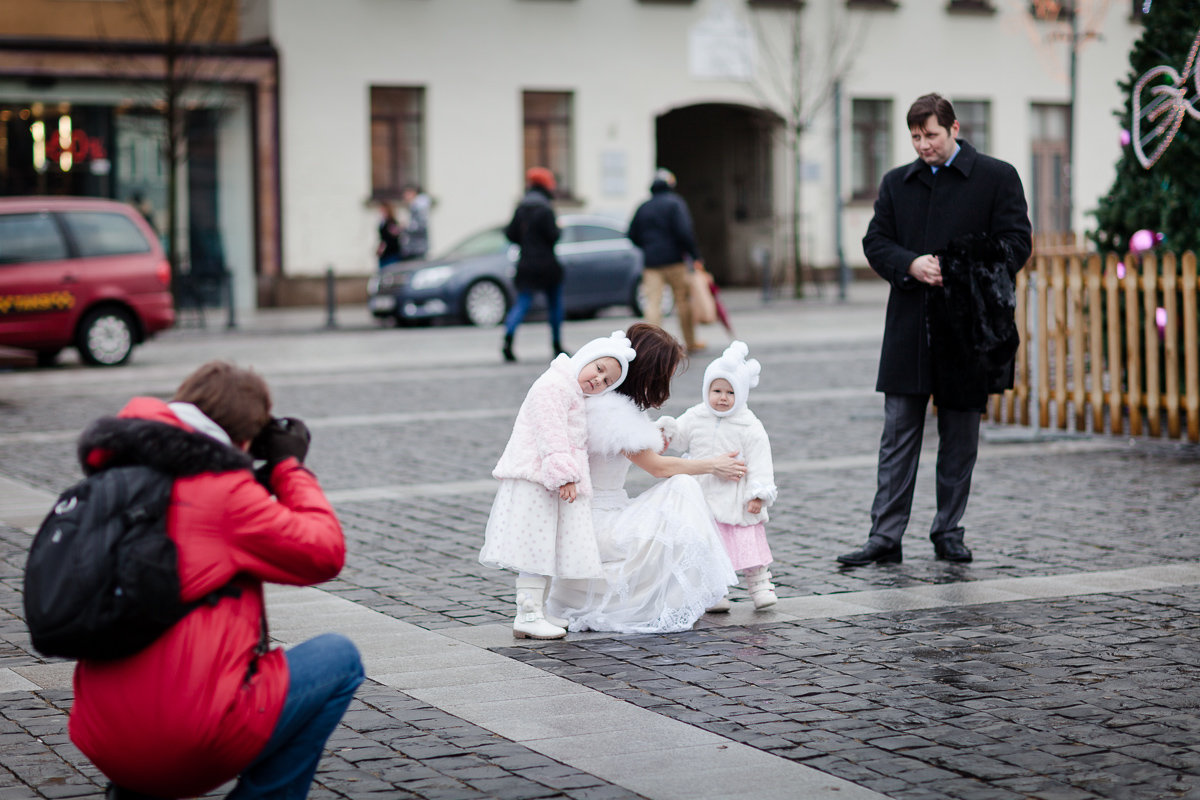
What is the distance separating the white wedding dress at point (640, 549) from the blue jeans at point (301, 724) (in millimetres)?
2375

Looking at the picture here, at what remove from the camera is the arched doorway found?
35.5m

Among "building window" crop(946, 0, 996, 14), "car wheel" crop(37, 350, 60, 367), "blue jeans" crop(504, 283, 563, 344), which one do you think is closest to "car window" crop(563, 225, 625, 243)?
"blue jeans" crop(504, 283, 563, 344)

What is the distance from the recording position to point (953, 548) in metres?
7.42

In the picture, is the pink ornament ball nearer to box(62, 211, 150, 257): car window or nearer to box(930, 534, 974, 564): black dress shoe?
box(930, 534, 974, 564): black dress shoe

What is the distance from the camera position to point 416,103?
31.2 metres

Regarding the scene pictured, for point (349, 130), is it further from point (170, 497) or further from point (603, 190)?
point (170, 497)

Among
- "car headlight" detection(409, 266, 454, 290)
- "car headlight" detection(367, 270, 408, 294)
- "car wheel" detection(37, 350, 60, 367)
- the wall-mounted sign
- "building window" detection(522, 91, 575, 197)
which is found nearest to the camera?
"car wheel" detection(37, 350, 60, 367)

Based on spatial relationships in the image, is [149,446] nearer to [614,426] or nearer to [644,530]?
[614,426]

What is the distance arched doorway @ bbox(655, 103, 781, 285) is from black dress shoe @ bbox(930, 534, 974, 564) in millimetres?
27922

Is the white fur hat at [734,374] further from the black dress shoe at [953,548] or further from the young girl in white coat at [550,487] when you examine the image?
the black dress shoe at [953,548]

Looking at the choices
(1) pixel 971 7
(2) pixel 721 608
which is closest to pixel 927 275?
(2) pixel 721 608

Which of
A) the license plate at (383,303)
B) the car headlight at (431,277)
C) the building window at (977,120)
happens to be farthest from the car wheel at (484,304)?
the building window at (977,120)

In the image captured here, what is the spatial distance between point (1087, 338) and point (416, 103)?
2062cm

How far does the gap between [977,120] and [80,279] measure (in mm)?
22729
